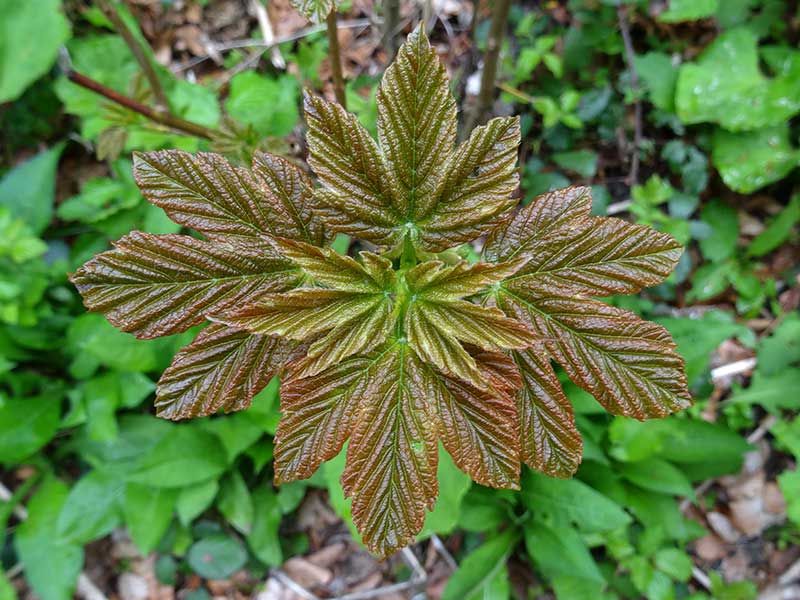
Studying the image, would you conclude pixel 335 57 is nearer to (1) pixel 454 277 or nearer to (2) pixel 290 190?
(2) pixel 290 190

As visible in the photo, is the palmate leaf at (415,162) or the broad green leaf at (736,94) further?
the broad green leaf at (736,94)

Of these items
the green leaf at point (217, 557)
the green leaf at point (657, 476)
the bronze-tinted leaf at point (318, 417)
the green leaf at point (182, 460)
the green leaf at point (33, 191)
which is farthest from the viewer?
the green leaf at point (33, 191)

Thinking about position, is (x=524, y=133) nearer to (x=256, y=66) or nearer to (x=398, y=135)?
(x=256, y=66)

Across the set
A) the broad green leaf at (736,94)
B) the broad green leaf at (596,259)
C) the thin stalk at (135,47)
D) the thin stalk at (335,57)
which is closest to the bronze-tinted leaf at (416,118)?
the broad green leaf at (596,259)

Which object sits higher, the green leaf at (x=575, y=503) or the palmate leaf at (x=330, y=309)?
the palmate leaf at (x=330, y=309)

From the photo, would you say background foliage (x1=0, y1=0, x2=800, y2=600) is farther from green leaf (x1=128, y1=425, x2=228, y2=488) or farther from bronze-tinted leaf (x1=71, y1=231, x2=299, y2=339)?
bronze-tinted leaf (x1=71, y1=231, x2=299, y2=339)

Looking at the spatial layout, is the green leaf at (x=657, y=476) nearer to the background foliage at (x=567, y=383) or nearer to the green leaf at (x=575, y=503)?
the background foliage at (x=567, y=383)
